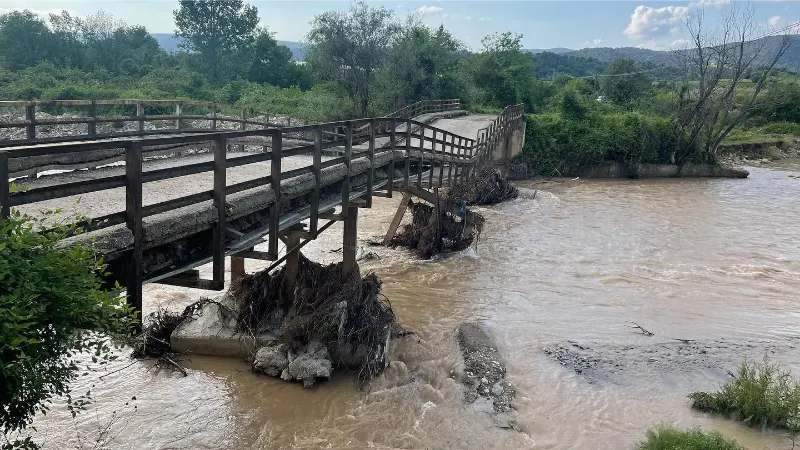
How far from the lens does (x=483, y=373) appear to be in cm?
1049

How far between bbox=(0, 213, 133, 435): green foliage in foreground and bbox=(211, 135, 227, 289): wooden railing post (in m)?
2.60

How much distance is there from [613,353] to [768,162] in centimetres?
4265

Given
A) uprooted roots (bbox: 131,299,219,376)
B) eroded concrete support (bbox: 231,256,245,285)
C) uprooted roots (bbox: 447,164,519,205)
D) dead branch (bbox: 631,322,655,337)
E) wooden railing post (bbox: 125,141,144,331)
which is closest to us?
wooden railing post (bbox: 125,141,144,331)

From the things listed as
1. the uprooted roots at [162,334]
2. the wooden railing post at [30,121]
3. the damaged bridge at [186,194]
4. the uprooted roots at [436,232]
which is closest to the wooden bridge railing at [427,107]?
the uprooted roots at [436,232]

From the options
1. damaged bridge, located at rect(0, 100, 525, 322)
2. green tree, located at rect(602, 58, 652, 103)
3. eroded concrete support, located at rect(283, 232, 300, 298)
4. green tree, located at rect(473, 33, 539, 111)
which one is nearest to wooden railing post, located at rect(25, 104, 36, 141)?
damaged bridge, located at rect(0, 100, 525, 322)

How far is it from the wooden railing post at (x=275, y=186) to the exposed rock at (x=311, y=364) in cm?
223

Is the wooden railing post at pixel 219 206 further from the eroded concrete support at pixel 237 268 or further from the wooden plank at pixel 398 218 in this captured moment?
the wooden plank at pixel 398 218

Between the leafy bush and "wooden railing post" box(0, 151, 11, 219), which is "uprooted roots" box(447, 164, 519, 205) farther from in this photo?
"wooden railing post" box(0, 151, 11, 219)

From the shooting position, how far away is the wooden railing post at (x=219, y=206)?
675 cm

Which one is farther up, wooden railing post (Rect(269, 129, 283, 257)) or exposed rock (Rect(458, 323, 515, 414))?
wooden railing post (Rect(269, 129, 283, 257))

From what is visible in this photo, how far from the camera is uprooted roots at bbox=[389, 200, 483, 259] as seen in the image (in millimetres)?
18266

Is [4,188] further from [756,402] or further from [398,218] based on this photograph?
[398,218]

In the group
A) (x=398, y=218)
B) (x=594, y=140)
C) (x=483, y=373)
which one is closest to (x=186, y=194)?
(x=483, y=373)

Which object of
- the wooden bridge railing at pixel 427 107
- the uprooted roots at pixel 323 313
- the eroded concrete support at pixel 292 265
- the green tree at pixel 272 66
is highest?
the green tree at pixel 272 66
